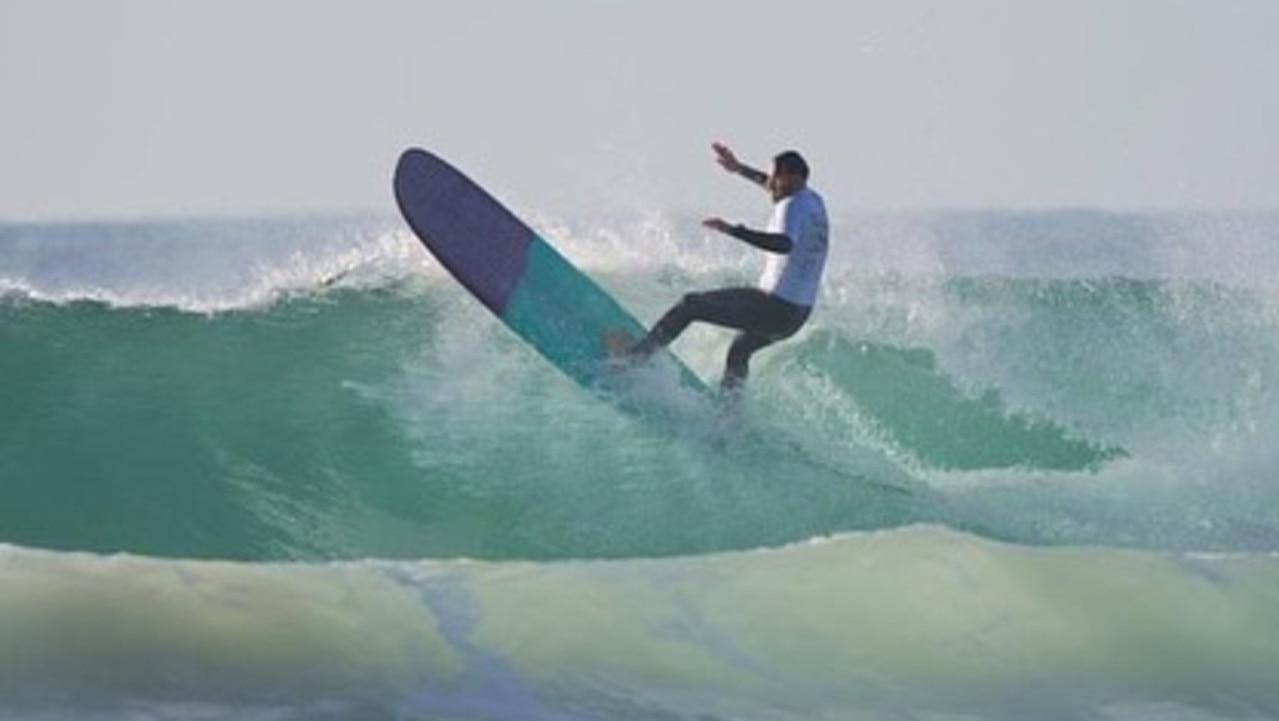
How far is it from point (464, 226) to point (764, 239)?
5.85 feet

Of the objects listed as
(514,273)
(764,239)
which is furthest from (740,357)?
(514,273)

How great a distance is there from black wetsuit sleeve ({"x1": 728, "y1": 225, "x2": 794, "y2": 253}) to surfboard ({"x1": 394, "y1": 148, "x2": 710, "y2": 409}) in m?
0.80

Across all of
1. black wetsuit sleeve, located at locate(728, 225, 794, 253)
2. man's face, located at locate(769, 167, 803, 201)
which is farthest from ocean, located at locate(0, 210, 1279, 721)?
man's face, located at locate(769, 167, 803, 201)

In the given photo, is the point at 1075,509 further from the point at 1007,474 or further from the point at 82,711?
the point at 82,711

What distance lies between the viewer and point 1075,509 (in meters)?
10.7

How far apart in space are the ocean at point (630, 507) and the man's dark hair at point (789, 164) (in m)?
1.10

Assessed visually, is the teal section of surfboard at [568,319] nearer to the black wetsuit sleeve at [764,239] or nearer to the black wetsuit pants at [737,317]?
the black wetsuit pants at [737,317]

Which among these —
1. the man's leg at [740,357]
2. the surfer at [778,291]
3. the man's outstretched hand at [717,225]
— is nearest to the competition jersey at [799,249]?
the surfer at [778,291]

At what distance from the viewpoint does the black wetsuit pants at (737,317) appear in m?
10.9

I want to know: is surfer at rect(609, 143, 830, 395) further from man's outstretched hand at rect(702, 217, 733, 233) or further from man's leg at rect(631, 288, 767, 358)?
man's outstretched hand at rect(702, 217, 733, 233)

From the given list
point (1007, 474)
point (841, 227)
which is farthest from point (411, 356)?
point (841, 227)

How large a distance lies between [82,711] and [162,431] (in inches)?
173

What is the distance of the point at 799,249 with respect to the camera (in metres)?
10.9

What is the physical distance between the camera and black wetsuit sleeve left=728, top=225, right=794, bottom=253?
1034cm
